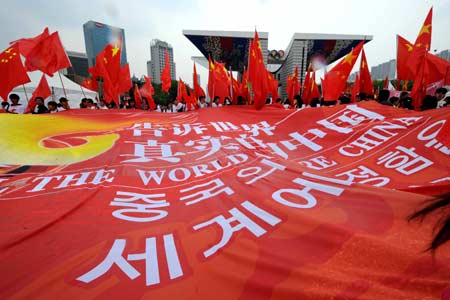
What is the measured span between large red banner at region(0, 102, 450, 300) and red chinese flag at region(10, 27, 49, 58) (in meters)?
2.42

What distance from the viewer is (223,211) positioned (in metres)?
1.58

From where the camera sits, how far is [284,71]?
34094 mm

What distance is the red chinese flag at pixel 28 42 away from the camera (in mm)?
4688

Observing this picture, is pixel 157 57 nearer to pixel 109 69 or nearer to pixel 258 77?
pixel 109 69

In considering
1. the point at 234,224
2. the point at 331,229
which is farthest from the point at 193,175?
the point at 331,229

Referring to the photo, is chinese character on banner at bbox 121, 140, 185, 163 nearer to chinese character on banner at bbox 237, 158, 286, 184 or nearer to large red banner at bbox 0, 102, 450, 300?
large red banner at bbox 0, 102, 450, 300

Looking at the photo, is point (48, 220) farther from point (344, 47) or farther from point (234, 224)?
point (344, 47)

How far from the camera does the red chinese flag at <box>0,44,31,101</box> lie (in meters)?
4.39

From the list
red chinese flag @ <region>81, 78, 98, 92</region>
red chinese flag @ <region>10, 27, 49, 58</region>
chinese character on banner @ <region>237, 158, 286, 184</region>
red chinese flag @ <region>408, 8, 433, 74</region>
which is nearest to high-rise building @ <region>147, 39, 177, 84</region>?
red chinese flag @ <region>81, 78, 98, 92</region>

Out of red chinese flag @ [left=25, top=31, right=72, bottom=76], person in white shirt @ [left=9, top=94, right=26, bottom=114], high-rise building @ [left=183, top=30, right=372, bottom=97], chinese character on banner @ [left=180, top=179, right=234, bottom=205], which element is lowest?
chinese character on banner @ [left=180, top=179, right=234, bottom=205]

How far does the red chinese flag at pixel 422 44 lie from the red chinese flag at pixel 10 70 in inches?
280

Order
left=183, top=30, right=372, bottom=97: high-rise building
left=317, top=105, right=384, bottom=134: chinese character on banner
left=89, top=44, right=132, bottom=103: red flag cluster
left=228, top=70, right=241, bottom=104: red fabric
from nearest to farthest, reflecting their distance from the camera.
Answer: left=317, top=105, right=384, bottom=134: chinese character on banner < left=89, top=44, right=132, bottom=103: red flag cluster < left=228, top=70, right=241, bottom=104: red fabric < left=183, top=30, right=372, bottom=97: high-rise building

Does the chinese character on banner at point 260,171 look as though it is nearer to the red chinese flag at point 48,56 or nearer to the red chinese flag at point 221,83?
the red chinese flag at point 48,56

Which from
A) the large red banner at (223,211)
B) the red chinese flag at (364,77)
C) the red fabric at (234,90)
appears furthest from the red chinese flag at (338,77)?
the large red banner at (223,211)
